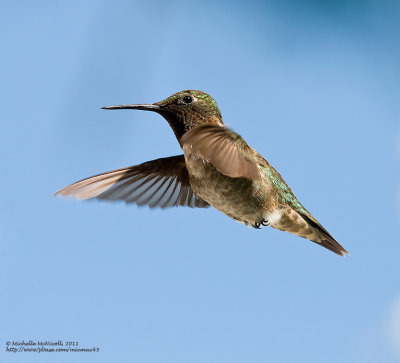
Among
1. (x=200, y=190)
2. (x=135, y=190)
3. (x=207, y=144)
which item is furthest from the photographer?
(x=135, y=190)

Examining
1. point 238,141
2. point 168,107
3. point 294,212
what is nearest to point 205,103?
point 168,107

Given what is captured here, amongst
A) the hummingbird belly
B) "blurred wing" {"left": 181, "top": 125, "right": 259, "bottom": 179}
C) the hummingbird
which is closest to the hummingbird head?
the hummingbird

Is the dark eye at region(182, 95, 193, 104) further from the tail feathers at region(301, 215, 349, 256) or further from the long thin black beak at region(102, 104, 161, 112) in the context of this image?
the tail feathers at region(301, 215, 349, 256)

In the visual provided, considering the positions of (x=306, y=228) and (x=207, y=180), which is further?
(x=306, y=228)

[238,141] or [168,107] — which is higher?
[168,107]

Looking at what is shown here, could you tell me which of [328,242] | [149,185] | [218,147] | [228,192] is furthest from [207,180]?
[328,242]

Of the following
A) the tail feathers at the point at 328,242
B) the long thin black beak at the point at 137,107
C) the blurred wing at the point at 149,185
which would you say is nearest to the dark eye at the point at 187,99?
the long thin black beak at the point at 137,107

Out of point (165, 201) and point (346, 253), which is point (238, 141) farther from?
Answer: point (346, 253)

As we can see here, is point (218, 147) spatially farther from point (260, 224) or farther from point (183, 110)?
point (260, 224)

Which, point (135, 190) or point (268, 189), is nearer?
point (268, 189)
